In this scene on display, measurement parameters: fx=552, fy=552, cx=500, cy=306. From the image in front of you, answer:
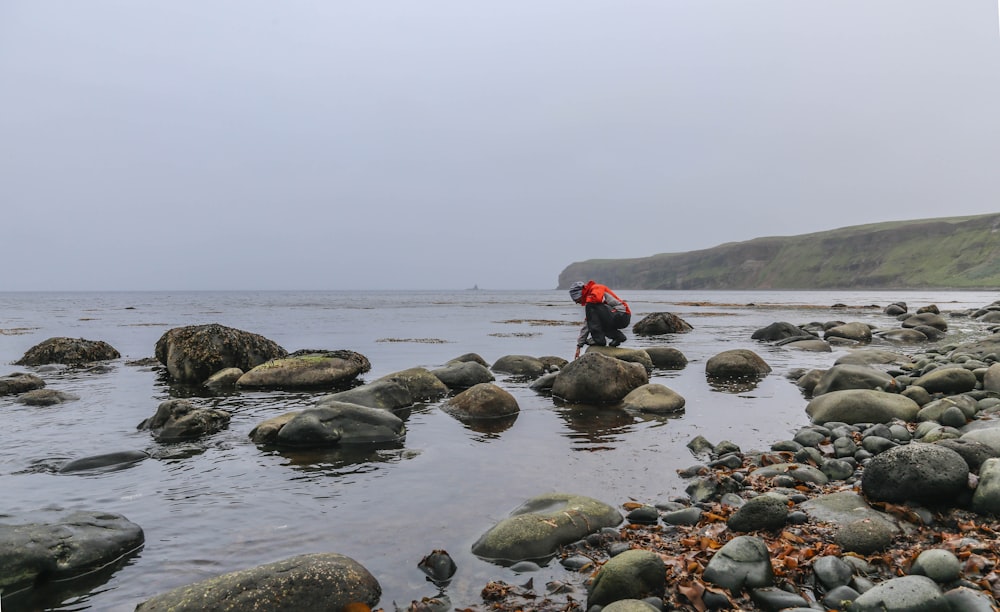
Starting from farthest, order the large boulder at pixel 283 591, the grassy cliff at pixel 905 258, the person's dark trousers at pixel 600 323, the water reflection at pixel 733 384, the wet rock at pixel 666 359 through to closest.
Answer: the grassy cliff at pixel 905 258 → the wet rock at pixel 666 359 → the person's dark trousers at pixel 600 323 → the water reflection at pixel 733 384 → the large boulder at pixel 283 591

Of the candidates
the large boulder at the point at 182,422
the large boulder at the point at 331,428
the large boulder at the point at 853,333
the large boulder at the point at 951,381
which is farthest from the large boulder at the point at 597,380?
the large boulder at the point at 853,333

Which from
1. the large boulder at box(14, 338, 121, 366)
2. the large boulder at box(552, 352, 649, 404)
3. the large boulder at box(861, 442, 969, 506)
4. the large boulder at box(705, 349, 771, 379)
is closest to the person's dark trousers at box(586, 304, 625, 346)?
the large boulder at box(705, 349, 771, 379)

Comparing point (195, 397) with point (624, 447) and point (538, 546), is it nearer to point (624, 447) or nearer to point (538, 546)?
point (624, 447)

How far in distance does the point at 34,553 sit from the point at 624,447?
6.87 m

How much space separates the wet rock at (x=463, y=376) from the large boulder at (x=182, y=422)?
5.51m

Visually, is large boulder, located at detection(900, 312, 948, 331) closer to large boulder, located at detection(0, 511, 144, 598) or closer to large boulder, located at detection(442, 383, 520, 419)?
large boulder, located at detection(442, 383, 520, 419)

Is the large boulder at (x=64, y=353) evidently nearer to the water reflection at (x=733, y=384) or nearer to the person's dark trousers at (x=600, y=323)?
the person's dark trousers at (x=600, y=323)

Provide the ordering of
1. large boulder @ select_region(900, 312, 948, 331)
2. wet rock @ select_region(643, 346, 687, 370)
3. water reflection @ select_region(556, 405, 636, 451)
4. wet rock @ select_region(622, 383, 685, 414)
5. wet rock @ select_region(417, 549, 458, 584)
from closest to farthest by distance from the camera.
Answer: wet rock @ select_region(417, 549, 458, 584), water reflection @ select_region(556, 405, 636, 451), wet rock @ select_region(622, 383, 685, 414), wet rock @ select_region(643, 346, 687, 370), large boulder @ select_region(900, 312, 948, 331)

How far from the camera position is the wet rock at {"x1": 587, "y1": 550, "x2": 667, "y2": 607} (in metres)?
4.05

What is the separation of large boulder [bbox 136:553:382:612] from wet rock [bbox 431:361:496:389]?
9.55 metres

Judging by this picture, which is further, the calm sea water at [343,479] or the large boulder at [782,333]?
the large boulder at [782,333]

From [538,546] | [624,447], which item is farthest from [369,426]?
[538,546]

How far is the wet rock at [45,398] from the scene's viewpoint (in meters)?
11.6

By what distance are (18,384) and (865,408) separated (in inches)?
709
